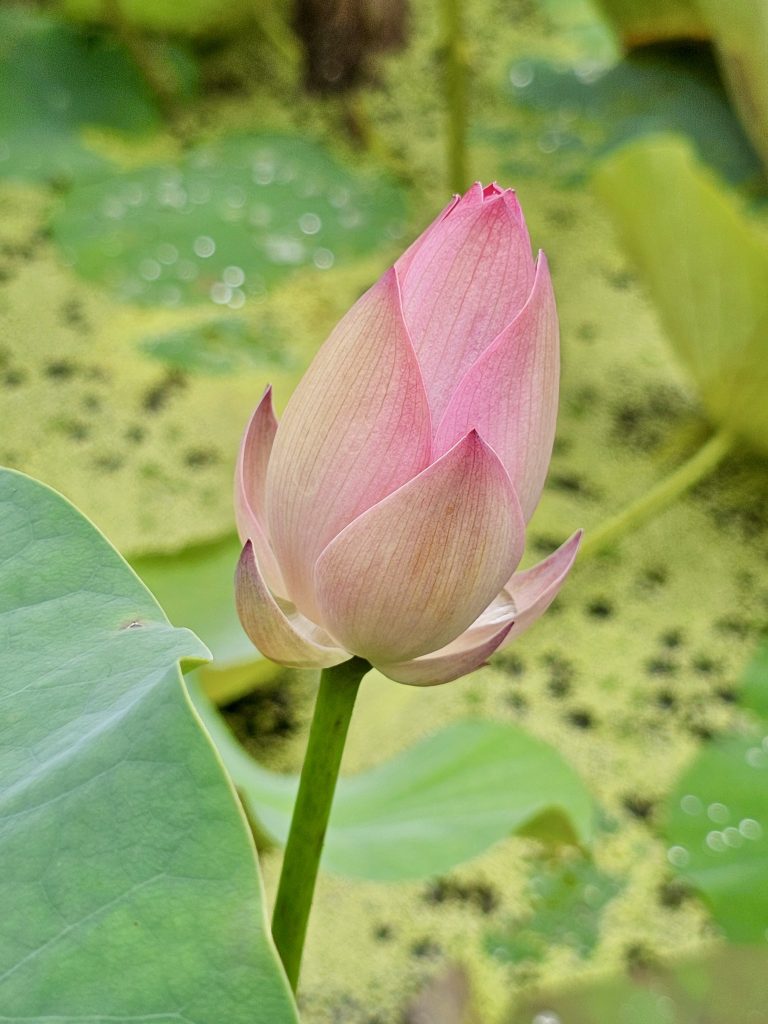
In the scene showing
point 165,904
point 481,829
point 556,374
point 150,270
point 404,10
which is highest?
point 556,374

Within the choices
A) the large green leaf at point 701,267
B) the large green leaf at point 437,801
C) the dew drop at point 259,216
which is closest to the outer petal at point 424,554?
the large green leaf at point 437,801

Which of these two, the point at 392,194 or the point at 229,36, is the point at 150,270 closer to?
the point at 392,194

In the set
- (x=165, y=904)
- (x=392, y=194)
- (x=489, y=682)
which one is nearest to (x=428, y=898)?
(x=489, y=682)

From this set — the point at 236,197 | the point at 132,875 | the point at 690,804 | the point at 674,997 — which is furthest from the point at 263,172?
the point at 132,875

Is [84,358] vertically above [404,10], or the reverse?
[404,10]

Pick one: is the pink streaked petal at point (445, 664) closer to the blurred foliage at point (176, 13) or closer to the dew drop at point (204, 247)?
the dew drop at point (204, 247)

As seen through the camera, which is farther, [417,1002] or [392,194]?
[392,194]
